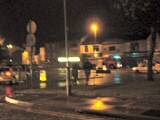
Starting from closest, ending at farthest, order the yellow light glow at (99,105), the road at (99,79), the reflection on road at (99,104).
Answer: the yellow light glow at (99,105) → the reflection on road at (99,104) → the road at (99,79)

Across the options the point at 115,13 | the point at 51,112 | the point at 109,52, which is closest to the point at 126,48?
the point at 109,52

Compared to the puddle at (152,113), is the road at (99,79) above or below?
above

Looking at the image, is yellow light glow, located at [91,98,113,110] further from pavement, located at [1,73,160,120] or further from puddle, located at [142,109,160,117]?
puddle, located at [142,109,160,117]

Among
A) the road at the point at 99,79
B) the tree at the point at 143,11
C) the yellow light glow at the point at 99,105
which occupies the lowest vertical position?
the yellow light glow at the point at 99,105

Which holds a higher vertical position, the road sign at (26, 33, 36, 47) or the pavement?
the road sign at (26, 33, 36, 47)

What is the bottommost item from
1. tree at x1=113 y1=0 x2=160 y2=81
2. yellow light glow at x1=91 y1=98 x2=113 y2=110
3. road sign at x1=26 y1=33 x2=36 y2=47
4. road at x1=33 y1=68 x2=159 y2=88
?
yellow light glow at x1=91 y1=98 x2=113 y2=110

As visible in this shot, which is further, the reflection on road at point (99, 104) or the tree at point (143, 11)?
the tree at point (143, 11)

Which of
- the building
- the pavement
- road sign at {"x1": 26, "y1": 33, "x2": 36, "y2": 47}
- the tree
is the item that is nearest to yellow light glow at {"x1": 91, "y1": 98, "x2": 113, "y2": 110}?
the pavement

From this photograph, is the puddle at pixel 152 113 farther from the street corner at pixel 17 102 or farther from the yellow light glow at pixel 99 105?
the street corner at pixel 17 102

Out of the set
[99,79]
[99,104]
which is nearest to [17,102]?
[99,104]

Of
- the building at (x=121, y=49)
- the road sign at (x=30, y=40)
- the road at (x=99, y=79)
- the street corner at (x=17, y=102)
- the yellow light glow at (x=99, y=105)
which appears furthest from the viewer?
the building at (x=121, y=49)

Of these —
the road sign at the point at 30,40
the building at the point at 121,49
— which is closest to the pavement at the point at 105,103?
the road sign at the point at 30,40

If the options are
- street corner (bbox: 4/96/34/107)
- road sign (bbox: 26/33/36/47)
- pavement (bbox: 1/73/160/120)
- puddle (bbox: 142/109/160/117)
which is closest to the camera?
puddle (bbox: 142/109/160/117)

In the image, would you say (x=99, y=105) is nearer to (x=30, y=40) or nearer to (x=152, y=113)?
(x=152, y=113)
